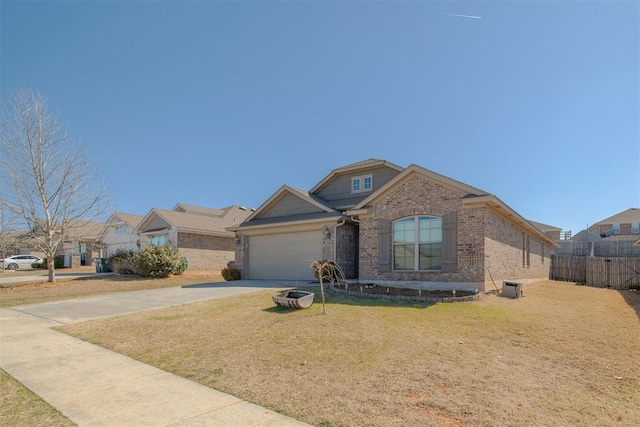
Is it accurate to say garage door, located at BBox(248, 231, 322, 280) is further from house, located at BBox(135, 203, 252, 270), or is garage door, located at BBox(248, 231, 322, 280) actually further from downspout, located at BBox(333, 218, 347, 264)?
house, located at BBox(135, 203, 252, 270)

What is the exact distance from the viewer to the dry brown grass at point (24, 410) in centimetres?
409

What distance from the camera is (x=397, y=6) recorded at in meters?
11.0

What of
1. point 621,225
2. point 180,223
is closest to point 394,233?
point 180,223

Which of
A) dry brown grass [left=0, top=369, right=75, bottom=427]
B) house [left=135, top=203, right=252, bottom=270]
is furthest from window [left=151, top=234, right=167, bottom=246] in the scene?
dry brown grass [left=0, top=369, right=75, bottom=427]

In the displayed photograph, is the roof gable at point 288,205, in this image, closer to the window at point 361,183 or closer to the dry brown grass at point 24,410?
the window at point 361,183

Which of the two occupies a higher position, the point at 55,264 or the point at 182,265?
the point at 182,265

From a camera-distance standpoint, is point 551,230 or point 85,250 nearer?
point 85,250

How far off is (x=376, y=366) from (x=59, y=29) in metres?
14.0

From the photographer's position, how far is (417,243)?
44.0 ft

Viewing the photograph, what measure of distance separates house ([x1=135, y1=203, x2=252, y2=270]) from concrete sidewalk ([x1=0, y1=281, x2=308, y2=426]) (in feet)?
57.6

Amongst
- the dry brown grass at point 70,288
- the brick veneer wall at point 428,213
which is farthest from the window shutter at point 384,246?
the dry brown grass at point 70,288

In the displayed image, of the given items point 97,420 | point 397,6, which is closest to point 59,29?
point 397,6

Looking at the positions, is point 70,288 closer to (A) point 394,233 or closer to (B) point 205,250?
(B) point 205,250

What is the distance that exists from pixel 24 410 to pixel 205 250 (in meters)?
24.0
